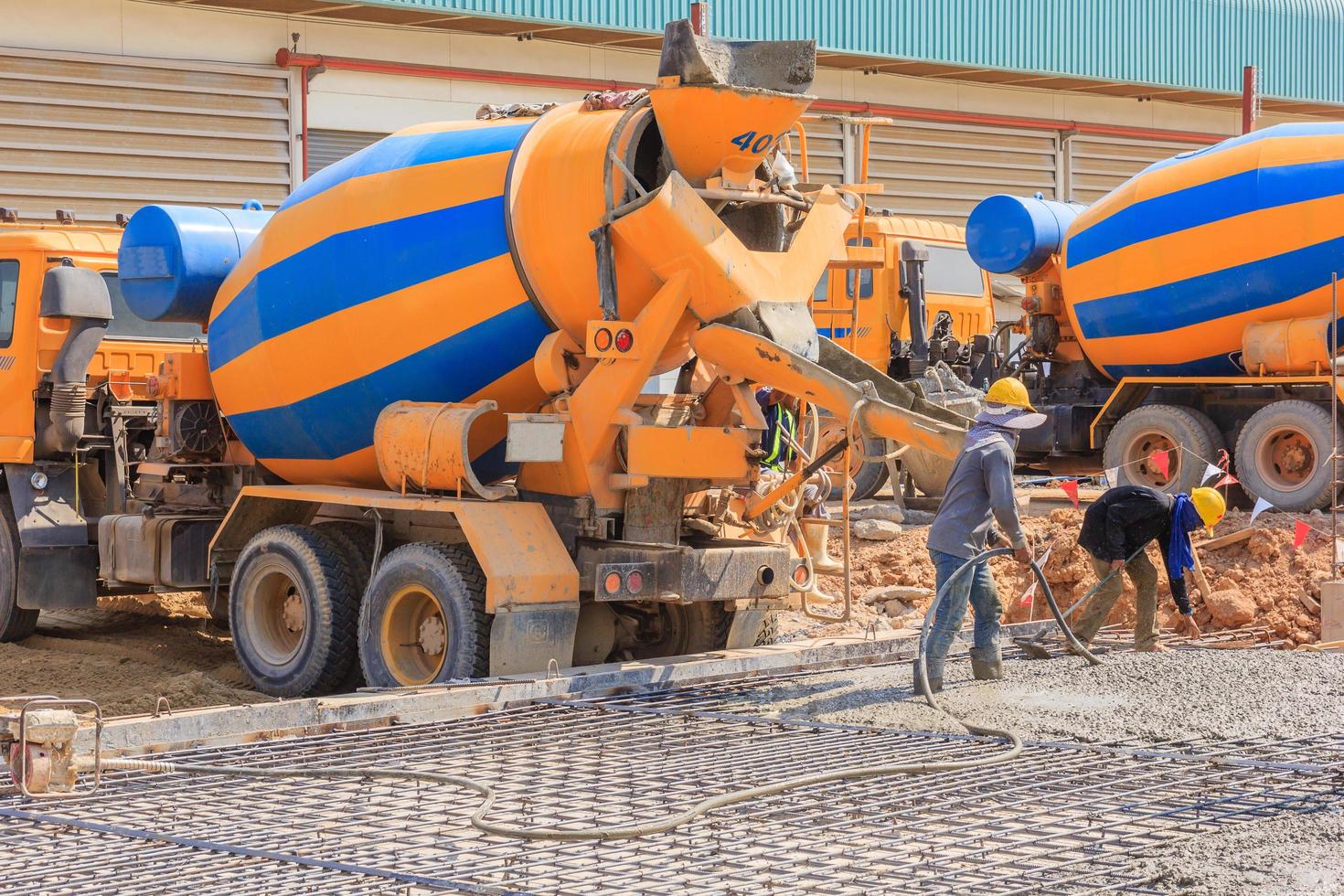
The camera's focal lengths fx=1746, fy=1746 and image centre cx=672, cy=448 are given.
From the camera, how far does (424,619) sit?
29.6 feet

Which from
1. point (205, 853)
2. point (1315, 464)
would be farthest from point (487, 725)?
point (1315, 464)

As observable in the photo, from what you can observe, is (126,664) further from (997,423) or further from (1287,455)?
(1287,455)

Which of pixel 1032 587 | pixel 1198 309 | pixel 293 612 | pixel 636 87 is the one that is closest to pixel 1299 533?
pixel 1032 587

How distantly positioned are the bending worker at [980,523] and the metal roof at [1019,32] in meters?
14.5

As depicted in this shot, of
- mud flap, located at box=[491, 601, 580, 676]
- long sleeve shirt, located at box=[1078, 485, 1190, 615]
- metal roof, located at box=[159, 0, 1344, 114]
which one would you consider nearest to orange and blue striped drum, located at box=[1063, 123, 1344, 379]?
long sleeve shirt, located at box=[1078, 485, 1190, 615]

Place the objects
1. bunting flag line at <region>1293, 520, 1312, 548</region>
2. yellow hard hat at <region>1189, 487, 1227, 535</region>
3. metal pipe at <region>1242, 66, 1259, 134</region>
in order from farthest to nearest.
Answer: metal pipe at <region>1242, 66, 1259, 134</region>, bunting flag line at <region>1293, 520, 1312, 548</region>, yellow hard hat at <region>1189, 487, 1227, 535</region>

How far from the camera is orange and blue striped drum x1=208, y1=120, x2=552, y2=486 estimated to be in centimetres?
889

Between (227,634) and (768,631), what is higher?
(768,631)

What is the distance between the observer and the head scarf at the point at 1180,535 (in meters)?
9.53

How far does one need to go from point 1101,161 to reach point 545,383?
22573 mm

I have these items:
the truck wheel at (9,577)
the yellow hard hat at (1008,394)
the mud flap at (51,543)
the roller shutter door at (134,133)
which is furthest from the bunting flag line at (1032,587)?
the roller shutter door at (134,133)

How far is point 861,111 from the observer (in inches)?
1006

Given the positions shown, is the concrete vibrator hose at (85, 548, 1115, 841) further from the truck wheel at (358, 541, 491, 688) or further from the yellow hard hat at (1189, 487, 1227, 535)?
the yellow hard hat at (1189, 487, 1227, 535)

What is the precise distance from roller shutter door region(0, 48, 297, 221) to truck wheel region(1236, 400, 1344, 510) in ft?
36.8
